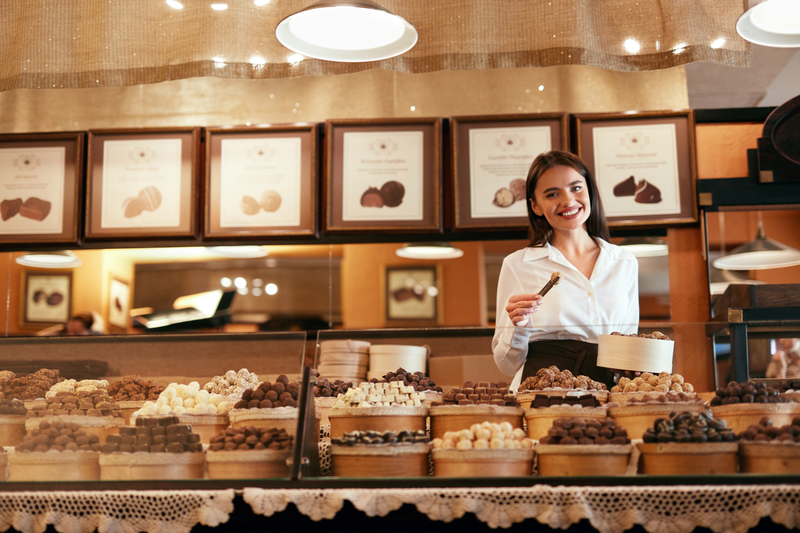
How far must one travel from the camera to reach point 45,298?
14.0 ft

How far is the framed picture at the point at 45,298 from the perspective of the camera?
425 centimetres

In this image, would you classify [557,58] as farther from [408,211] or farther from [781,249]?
[781,249]

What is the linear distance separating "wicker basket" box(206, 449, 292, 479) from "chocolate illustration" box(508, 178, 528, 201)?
2551 millimetres

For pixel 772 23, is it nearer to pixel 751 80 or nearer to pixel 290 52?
pixel 290 52

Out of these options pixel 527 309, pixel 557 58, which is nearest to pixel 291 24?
pixel 557 58

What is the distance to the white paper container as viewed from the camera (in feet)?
6.91

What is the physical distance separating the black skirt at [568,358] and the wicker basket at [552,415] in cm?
32

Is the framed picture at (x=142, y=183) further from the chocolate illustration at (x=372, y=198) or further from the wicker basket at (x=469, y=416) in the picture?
the wicker basket at (x=469, y=416)

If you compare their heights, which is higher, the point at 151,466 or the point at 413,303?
the point at 413,303

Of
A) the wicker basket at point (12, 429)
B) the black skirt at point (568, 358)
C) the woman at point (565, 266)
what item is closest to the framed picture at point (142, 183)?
the woman at point (565, 266)

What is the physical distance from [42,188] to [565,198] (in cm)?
297

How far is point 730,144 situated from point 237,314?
9.80 ft

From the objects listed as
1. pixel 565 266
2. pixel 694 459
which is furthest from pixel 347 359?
pixel 694 459

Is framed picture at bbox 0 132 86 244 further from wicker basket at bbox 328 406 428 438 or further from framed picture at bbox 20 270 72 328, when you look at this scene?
wicker basket at bbox 328 406 428 438
